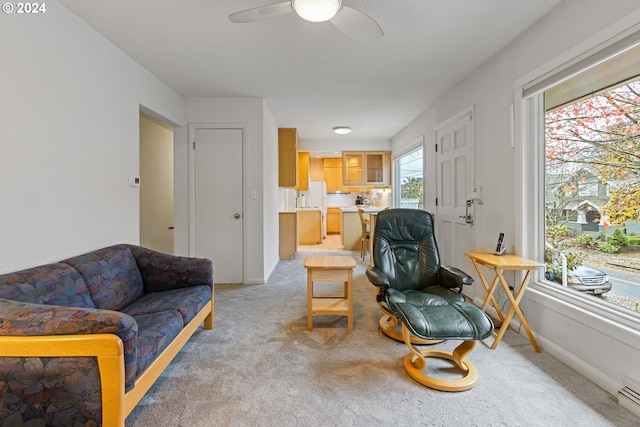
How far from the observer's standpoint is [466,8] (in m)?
1.94

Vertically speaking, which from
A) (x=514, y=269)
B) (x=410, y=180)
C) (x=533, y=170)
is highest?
(x=410, y=180)

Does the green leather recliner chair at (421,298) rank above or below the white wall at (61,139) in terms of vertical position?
below

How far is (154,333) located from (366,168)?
211 inches

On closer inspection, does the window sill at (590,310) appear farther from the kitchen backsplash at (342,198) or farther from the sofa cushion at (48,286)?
the kitchen backsplash at (342,198)

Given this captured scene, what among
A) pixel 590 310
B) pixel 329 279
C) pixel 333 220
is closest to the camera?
pixel 590 310

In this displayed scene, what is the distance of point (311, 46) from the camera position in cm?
243

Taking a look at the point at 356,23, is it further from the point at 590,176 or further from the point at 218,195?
the point at 218,195

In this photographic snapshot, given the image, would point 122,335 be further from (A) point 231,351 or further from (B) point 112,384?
(A) point 231,351

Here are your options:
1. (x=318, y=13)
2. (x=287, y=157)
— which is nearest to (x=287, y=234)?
(x=287, y=157)

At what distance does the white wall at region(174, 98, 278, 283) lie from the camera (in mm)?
3734

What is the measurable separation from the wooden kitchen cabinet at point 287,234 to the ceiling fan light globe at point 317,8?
12.9ft

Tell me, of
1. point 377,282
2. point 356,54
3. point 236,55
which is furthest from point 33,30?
point 377,282

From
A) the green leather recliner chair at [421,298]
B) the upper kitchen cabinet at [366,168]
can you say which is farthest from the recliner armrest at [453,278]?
the upper kitchen cabinet at [366,168]

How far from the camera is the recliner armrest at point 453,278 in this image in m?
2.14
